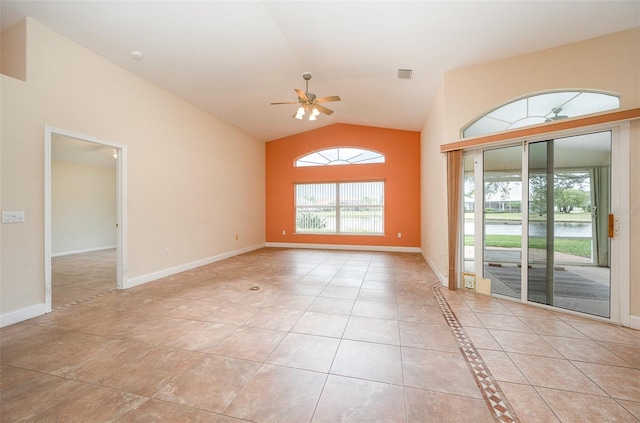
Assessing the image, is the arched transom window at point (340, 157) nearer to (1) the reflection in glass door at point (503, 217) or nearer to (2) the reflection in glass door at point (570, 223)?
(1) the reflection in glass door at point (503, 217)

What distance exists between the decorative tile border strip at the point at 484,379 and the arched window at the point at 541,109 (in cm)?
266

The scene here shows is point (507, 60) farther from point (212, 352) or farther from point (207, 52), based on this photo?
point (212, 352)

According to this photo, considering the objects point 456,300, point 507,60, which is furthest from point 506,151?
point 456,300

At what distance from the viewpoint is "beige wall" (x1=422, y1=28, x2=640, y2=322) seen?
2598 mm

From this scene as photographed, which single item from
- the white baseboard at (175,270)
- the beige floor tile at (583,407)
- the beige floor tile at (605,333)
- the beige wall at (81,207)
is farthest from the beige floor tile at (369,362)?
the beige wall at (81,207)

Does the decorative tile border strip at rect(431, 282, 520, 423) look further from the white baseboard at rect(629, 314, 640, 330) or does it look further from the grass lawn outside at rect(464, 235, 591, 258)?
the white baseboard at rect(629, 314, 640, 330)

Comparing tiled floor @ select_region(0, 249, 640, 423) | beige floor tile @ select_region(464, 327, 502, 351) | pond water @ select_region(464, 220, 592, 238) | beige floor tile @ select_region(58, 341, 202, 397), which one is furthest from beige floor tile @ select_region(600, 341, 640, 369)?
beige floor tile @ select_region(58, 341, 202, 397)

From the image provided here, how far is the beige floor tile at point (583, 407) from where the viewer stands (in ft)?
4.84

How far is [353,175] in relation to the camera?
7.56 m

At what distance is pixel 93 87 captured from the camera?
3453 millimetres

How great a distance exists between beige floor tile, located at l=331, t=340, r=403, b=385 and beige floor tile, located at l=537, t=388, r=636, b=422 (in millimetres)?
932

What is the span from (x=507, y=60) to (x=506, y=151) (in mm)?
1187

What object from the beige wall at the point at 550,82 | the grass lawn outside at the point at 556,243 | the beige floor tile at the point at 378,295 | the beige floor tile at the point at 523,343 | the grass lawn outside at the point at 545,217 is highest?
the beige wall at the point at 550,82

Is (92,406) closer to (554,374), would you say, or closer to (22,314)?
(22,314)
